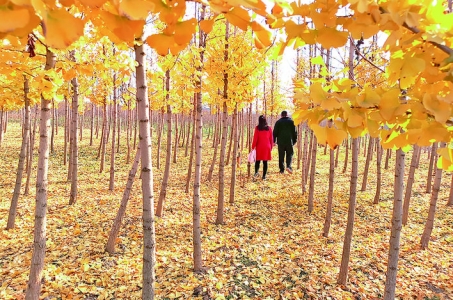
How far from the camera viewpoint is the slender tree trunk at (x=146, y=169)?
91.4 inches

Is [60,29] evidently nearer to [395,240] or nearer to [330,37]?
[330,37]

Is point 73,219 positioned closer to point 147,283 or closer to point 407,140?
point 147,283

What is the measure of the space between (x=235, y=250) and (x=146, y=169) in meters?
3.06

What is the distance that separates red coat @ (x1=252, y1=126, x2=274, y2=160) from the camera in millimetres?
9578

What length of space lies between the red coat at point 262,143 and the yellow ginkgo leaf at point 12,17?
9139 millimetres

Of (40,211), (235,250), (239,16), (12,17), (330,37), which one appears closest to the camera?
(12,17)

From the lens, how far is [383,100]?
3.50 feet

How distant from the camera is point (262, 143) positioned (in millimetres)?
9586

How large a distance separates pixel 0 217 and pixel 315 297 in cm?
669

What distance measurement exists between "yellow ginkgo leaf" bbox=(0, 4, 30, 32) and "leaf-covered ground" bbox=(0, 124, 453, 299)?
3682mm

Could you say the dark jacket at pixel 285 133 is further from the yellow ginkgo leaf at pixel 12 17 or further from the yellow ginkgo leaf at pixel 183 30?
the yellow ginkgo leaf at pixel 12 17

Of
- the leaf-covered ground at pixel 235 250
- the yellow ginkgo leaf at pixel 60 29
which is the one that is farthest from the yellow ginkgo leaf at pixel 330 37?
the leaf-covered ground at pixel 235 250

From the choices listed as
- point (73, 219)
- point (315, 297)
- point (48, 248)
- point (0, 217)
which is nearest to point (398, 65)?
point (315, 297)

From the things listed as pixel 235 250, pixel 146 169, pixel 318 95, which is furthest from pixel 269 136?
pixel 318 95
